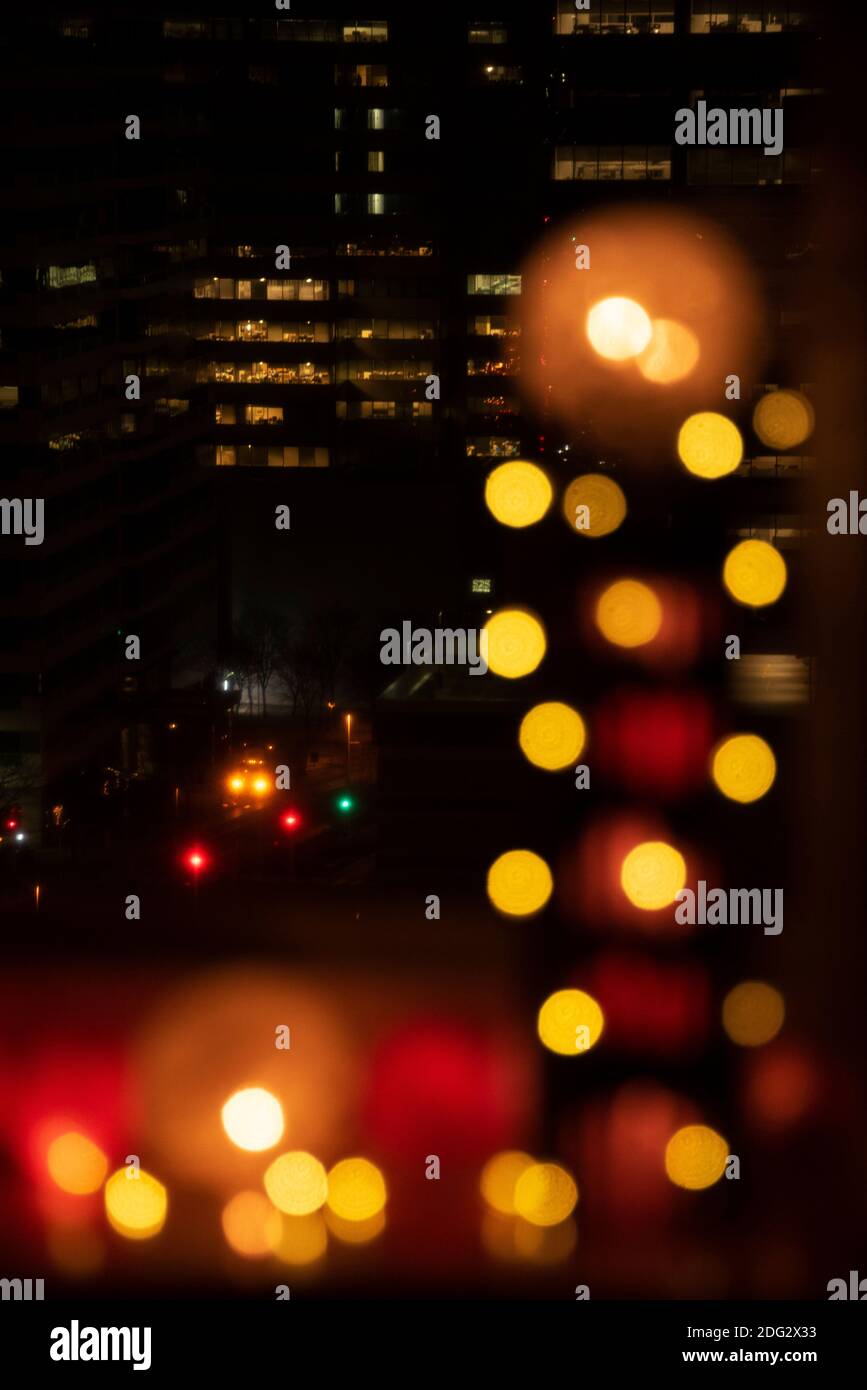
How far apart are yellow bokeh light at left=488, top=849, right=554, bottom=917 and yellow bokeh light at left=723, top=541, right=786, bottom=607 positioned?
2.03ft

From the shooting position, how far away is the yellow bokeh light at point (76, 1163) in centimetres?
370

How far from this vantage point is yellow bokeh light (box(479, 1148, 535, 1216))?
354 centimetres

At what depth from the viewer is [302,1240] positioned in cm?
350

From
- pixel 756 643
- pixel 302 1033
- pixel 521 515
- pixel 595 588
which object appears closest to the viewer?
pixel 595 588

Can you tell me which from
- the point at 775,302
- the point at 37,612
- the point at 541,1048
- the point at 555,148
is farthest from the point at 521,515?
the point at 37,612

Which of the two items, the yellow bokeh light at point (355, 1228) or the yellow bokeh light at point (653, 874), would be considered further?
the yellow bokeh light at point (355, 1228)

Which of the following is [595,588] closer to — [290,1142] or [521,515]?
[521,515]

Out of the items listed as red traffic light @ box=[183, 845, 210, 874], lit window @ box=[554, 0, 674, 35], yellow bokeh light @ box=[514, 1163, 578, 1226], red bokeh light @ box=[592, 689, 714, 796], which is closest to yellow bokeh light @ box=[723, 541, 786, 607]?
red bokeh light @ box=[592, 689, 714, 796]

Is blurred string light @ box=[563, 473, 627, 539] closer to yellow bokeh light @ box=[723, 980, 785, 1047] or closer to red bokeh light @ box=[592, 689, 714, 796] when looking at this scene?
red bokeh light @ box=[592, 689, 714, 796]

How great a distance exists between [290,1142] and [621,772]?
119 centimetres

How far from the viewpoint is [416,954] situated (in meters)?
4.64

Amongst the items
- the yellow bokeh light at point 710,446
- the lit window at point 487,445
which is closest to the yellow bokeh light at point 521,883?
the yellow bokeh light at point 710,446

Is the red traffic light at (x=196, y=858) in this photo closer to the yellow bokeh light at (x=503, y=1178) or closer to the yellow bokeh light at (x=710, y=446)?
the yellow bokeh light at (x=503, y=1178)

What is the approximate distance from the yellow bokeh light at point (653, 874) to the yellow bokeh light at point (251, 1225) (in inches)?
36.6
